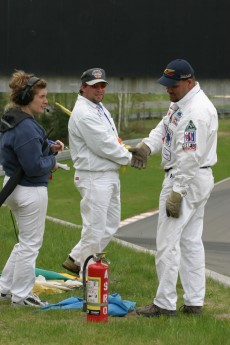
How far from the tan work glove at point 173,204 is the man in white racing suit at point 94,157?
156cm

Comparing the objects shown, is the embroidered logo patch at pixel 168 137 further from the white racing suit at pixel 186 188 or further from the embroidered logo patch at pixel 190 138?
the embroidered logo patch at pixel 190 138

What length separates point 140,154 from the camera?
360 inches

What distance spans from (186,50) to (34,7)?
142 inches

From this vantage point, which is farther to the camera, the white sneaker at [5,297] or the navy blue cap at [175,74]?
the white sneaker at [5,297]

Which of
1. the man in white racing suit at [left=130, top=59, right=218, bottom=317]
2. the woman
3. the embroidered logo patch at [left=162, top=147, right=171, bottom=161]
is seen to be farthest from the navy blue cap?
the woman

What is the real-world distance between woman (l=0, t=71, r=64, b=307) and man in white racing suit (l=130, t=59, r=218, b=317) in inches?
38.7

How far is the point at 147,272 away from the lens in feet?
33.5

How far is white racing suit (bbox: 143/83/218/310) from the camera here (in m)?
8.05

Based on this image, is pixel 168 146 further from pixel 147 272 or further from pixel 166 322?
pixel 147 272

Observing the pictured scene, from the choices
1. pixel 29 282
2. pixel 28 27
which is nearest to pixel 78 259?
pixel 29 282

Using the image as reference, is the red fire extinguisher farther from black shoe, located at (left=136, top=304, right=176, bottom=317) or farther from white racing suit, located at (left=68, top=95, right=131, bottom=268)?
white racing suit, located at (left=68, top=95, right=131, bottom=268)

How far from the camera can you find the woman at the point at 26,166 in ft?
27.1

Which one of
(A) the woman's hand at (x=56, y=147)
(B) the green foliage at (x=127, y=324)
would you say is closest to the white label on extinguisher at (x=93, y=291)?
(B) the green foliage at (x=127, y=324)

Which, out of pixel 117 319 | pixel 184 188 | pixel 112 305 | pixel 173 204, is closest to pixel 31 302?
pixel 112 305
